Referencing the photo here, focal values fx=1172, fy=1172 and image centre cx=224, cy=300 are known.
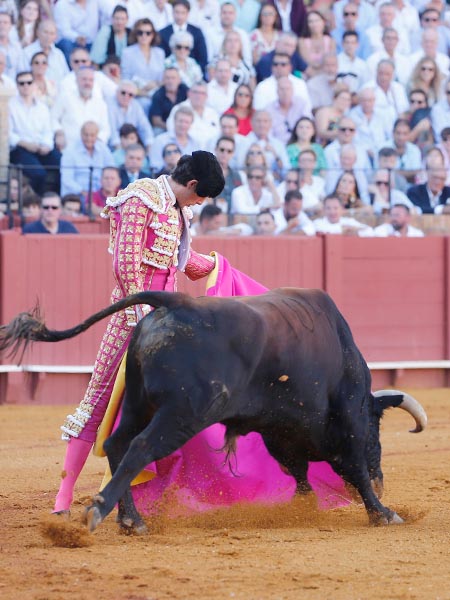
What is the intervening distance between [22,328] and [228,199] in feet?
17.8

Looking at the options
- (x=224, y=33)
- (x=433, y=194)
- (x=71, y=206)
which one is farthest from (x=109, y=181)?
(x=433, y=194)

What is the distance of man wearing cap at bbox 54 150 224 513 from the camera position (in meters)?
3.79

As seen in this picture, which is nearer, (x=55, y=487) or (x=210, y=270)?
(x=210, y=270)

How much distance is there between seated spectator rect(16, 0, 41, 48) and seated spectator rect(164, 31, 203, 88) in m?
1.11

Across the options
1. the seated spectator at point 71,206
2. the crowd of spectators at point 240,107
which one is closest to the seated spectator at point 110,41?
the crowd of spectators at point 240,107

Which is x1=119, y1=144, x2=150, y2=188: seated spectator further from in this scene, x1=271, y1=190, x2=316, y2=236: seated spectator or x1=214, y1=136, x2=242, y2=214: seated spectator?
x1=271, y1=190, x2=316, y2=236: seated spectator

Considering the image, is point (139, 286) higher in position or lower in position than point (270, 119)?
lower

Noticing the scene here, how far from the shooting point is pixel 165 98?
927 cm

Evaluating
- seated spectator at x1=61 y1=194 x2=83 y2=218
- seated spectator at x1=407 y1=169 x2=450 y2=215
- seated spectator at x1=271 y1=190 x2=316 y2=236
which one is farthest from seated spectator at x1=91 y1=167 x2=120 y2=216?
seated spectator at x1=407 y1=169 x2=450 y2=215

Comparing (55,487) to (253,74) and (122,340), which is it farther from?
(253,74)

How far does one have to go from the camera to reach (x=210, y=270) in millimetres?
4383

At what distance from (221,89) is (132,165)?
146 centimetres

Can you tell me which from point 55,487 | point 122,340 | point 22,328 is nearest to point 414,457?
point 55,487

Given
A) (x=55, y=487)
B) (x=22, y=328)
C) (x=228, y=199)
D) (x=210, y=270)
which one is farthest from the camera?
(x=228, y=199)
